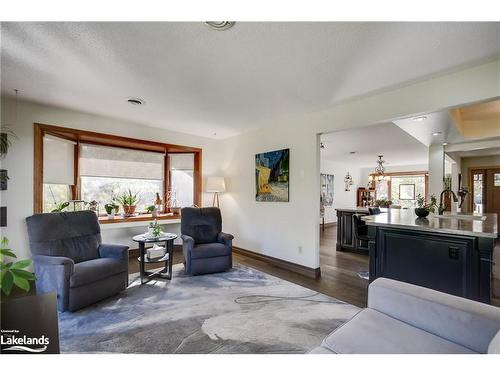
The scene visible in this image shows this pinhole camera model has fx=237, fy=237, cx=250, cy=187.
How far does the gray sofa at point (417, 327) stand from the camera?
116cm

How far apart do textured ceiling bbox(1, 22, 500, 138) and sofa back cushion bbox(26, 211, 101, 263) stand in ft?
4.85

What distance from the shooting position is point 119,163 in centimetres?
421

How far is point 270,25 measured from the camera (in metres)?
1.65

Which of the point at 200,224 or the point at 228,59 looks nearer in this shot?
the point at 228,59

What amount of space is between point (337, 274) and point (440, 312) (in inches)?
90.6

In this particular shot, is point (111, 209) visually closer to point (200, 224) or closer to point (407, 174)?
point (200, 224)

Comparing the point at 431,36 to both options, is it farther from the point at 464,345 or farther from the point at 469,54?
the point at 464,345

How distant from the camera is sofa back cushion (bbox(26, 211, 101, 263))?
256cm

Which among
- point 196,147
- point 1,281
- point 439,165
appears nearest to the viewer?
point 1,281

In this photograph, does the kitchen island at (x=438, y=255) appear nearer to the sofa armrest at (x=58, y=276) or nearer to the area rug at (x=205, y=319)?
the area rug at (x=205, y=319)

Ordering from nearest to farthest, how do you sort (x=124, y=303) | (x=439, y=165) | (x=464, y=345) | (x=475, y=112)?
(x=464, y=345) → (x=124, y=303) → (x=475, y=112) → (x=439, y=165)

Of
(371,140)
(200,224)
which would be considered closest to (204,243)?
(200,224)
